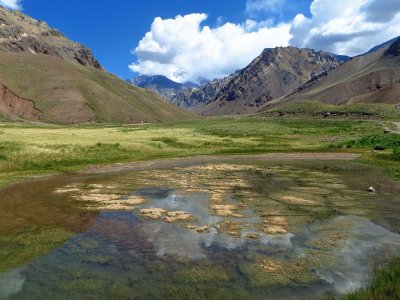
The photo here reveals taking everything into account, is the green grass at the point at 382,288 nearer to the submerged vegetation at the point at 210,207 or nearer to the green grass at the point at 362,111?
the submerged vegetation at the point at 210,207

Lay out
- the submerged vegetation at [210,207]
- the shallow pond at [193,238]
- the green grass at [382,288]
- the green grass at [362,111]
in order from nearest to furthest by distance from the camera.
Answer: the green grass at [382,288], the shallow pond at [193,238], the submerged vegetation at [210,207], the green grass at [362,111]

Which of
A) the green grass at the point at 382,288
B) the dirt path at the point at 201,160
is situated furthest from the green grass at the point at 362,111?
the green grass at the point at 382,288

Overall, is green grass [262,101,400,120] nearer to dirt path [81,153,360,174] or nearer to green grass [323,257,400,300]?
dirt path [81,153,360,174]

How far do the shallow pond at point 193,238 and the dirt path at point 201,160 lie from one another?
899 centimetres

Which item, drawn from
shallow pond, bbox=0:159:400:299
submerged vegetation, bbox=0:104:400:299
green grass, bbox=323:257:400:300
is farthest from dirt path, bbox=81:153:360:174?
green grass, bbox=323:257:400:300

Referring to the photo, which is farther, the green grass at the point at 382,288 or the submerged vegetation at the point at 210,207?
the submerged vegetation at the point at 210,207

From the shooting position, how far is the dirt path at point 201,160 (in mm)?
47250

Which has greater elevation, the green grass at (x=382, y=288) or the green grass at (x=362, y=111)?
the green grass at (x=362, y=111)

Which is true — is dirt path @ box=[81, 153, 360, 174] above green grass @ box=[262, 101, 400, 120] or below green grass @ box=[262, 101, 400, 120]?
below

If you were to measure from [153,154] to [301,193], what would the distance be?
31607mm

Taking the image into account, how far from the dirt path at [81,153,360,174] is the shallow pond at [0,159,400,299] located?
8995 millimetres

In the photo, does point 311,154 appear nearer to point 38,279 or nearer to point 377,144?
point 377,144

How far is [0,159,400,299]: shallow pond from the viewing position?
49.4 ft

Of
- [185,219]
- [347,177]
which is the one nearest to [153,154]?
[347,177]
